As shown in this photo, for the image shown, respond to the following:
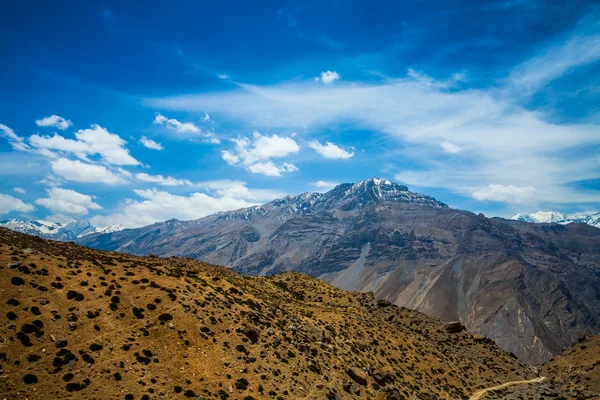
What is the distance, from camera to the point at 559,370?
11631 cm

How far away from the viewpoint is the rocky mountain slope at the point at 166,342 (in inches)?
1722

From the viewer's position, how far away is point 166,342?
53.1 m

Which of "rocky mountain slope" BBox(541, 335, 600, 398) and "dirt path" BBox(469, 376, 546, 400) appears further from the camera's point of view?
"rocky mountain slope" BBox(541, 335, 600, 398)

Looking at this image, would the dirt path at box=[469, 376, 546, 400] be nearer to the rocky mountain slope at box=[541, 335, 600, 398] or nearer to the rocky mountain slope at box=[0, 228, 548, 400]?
the rocky mountain slope at box=[0, 228, 548, 400]

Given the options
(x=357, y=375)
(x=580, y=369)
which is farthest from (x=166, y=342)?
(x=580, y=369)

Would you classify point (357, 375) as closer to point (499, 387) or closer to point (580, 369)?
point (499, 387)

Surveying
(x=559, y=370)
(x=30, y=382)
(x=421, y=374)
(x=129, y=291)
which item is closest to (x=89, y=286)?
(x=129, y=291)

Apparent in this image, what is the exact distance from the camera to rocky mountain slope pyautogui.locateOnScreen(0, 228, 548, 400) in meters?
43.8

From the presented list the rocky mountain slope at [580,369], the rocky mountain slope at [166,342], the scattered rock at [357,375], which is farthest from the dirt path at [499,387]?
the scattered rock at [357,375]

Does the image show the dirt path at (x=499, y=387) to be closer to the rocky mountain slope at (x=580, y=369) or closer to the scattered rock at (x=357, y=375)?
the rocky mountain slope at (x=580, y=369)

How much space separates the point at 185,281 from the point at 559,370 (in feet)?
371

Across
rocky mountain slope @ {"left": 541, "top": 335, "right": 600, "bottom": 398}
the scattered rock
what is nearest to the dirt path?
rocky mountain slope @ {"left": 541, "top": 335, "right": 600, "bottom": 398}

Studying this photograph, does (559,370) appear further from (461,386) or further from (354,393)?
(354,393)

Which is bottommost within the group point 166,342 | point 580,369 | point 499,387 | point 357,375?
point 499,387
